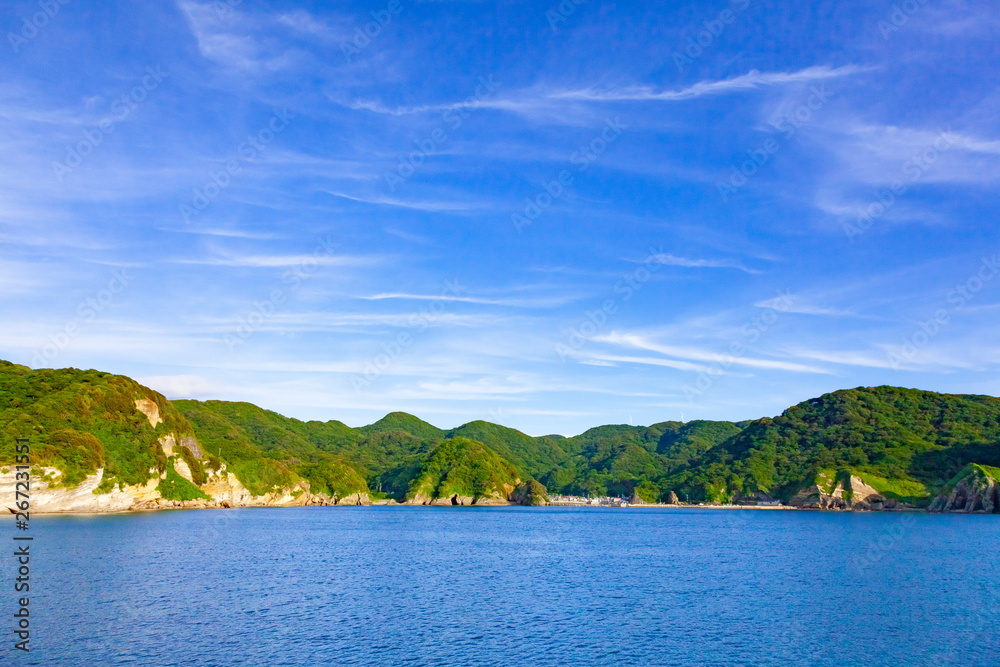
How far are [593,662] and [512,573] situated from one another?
116 ft

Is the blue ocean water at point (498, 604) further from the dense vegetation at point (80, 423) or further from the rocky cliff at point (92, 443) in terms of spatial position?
the dense vegetation at point (80, 423)

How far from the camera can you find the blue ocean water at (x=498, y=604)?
119 ft

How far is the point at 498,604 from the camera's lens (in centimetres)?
5100

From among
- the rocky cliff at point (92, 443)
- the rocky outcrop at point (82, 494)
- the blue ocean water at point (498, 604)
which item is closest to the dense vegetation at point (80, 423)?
the rocky cliff at point (92, 443)

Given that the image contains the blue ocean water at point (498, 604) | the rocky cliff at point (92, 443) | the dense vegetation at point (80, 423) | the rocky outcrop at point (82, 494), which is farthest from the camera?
the dense vegetation at point (80, 423)

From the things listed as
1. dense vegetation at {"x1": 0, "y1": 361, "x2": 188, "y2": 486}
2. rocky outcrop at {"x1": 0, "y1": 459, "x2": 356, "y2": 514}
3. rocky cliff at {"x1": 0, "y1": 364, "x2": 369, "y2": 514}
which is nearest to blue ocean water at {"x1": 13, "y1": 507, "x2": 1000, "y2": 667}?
rocky outcrop at {"x1": 0, "y1": 459, "x2": 356, "y2": 514}

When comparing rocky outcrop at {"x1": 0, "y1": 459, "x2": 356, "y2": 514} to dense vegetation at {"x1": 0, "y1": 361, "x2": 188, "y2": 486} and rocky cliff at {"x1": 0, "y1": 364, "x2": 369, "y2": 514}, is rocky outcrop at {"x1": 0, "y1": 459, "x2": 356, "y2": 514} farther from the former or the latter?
dense vegetation at {"x1": 0, "y1": 361, "x2": 188, "y2": 486}

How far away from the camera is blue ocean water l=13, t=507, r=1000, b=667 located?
36125 millimetres

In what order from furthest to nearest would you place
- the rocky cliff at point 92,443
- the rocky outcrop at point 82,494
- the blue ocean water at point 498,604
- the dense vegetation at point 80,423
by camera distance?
1. the dense vegetation at point 80,423
2. the rocky cliff at point 92,443
3. the rocky outcrop at point 82,494
4. the blue ocean water at point 498,604

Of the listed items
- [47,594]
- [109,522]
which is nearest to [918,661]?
[47,594]

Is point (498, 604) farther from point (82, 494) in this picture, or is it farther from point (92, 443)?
point (92, 443)

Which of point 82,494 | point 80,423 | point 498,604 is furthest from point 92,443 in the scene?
point 498,604

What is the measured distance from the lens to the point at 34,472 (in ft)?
404

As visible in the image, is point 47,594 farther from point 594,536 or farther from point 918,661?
point 594,536
